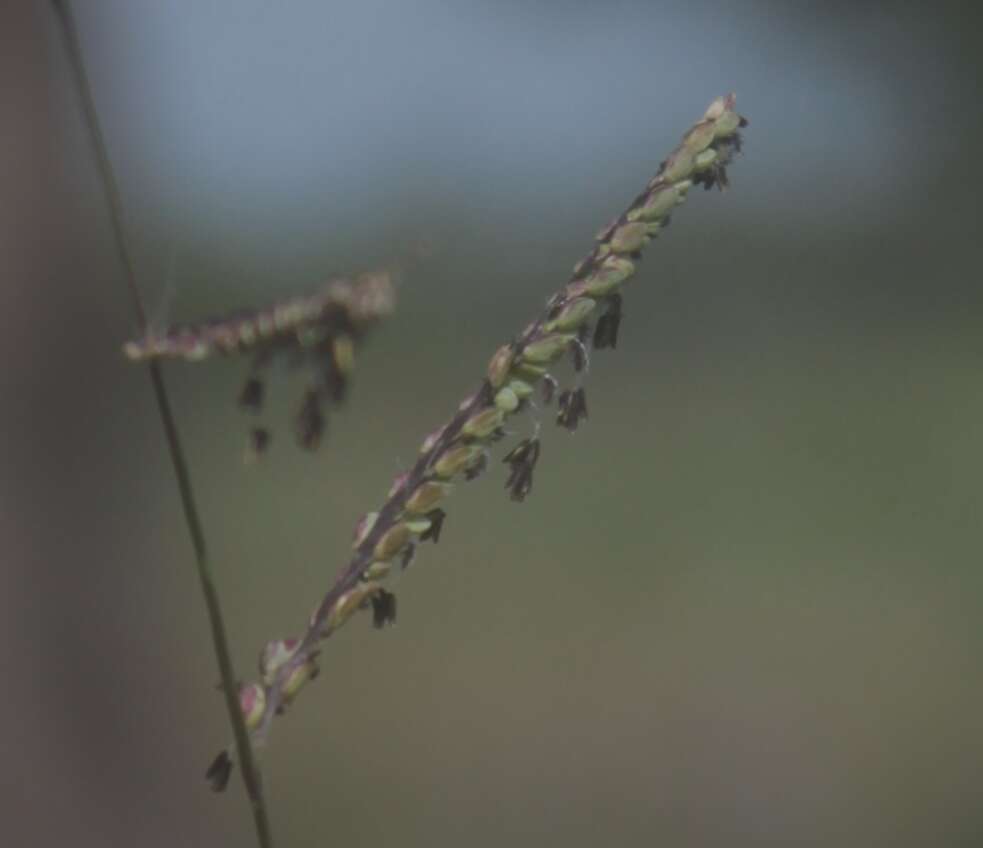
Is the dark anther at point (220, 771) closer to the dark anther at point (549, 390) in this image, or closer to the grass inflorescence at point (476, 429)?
the grass inflorescence at point (476, 429)

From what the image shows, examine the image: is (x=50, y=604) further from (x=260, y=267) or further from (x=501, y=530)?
(x=260, y=267)

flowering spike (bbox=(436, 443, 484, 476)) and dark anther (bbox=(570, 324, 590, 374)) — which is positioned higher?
dark anther (bbox=(570, 324, 590, 374))

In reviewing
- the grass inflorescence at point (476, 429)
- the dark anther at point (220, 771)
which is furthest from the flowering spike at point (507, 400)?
the dark anther at point (220, 771)

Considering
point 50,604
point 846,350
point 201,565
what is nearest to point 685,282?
point 846,350

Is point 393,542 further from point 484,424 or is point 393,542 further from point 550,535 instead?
point 550,535

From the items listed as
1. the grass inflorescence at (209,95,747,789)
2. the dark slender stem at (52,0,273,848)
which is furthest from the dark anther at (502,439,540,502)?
the dark slender stem at (52,0,273,848)

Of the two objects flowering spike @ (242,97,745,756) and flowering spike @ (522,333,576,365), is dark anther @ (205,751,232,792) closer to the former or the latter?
flowering spike @ (242,97,745,756)

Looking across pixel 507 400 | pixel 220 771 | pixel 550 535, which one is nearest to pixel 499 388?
pixel 507 400
